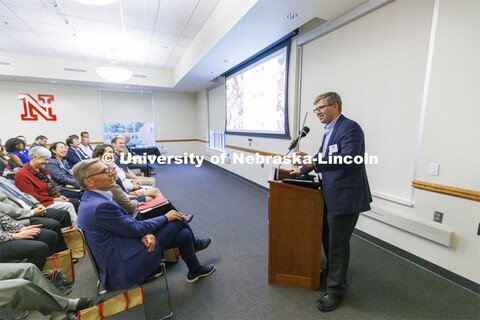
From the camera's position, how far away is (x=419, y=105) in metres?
2.01

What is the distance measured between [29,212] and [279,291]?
2389 mm

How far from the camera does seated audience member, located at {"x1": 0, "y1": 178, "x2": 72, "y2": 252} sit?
1.81m

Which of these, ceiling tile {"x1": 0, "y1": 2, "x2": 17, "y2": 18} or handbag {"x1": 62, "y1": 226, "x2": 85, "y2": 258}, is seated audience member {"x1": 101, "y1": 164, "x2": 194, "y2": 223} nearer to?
handbag {"x1": 62, "y1": 226, "x2": 85, "y2": 258}

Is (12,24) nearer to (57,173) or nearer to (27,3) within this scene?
(27,3)

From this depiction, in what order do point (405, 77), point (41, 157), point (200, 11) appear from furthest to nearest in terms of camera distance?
point (200, 11) < point (41, 157) < point (405, 77)

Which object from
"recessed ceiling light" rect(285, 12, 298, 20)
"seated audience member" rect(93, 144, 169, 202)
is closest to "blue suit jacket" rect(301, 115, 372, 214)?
"recessed ceiling light" rect(285, 12, 298, 20)

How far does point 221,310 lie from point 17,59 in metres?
8.25

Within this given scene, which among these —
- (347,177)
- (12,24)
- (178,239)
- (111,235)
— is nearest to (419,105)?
(347,177)

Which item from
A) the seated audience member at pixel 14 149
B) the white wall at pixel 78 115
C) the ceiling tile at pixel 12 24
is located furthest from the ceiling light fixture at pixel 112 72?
the white wall at pixel 78 115

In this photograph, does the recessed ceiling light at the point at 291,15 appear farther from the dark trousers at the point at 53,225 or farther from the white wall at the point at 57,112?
the white wall at the point at 57,112

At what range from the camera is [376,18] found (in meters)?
2.34

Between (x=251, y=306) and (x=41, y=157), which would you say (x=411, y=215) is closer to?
(x=251, y=306)

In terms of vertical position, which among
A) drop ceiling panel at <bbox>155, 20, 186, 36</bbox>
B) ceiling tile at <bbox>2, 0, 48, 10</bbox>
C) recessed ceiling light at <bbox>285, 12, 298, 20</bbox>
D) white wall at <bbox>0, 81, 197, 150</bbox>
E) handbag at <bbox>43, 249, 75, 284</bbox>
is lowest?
handbag at <bbox>43, 249, 75, 284</bbox>

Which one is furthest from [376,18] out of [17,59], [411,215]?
[17,59]
